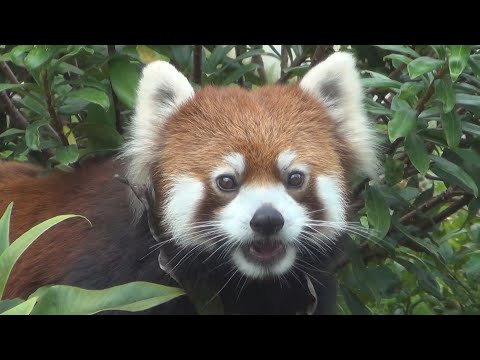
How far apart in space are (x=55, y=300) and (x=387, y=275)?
187 centimetres

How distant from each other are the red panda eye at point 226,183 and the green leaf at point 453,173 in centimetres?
84

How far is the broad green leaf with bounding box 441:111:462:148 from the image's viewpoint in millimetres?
3000

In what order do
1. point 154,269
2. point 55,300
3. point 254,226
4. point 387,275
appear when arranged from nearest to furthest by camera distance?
point 55,300 → point 254,226 → point 154,269 → point 387,275

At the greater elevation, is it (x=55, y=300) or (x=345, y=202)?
(x=55, y=300)

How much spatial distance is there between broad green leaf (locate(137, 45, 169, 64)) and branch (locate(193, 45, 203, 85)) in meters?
0.13

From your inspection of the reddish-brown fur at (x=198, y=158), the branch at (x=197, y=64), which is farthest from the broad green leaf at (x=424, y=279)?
the branch at (x=197, y=64)

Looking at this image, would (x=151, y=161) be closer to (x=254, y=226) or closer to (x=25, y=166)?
(x=254, y=226)

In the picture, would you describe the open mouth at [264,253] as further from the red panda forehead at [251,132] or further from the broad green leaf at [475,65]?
the broad green leaf at [475,65]

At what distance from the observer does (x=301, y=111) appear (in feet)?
10.3

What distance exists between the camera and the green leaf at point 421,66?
2.83 meters

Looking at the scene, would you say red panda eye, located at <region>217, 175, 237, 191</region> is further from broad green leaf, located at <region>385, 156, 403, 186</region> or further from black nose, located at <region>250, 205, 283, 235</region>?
broad green leaf, located at <region>385, 156, 403, 186</region>

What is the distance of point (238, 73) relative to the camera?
372cm

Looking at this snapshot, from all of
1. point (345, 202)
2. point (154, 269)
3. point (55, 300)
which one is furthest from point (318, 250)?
point (55, 300)

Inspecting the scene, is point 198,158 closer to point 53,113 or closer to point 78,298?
point 53,113
